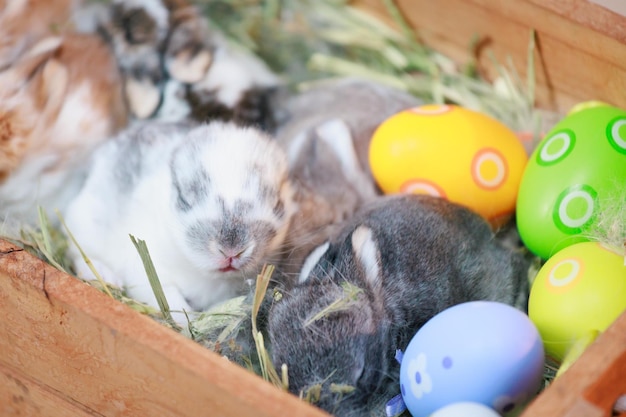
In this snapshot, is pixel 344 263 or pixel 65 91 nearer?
pixel 344 263

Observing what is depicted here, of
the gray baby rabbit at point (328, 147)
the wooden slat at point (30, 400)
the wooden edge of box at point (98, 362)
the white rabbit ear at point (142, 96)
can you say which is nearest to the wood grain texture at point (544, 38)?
the gray baby rabbit at point (328, 147)

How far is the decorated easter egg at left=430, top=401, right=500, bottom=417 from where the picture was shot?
1451mm

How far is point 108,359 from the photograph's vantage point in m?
1.65

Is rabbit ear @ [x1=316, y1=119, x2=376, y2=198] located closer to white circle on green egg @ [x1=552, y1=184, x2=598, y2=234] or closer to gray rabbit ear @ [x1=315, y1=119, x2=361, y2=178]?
gray rabbit ear @ [x1=315, y1=119, x2=361, y2=178]

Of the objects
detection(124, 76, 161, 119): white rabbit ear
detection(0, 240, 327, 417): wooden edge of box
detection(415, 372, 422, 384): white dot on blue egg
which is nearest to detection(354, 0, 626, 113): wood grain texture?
detection(124, 76, 161, 119): white rabbit ear

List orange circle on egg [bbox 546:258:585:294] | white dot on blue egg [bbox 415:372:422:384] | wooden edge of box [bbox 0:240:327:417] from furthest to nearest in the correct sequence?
orange circle on egg [bbox 546:258:585:294]
white dot on blue egg [bbox 415:372:422:384]
wooden edge of box [bbox 0:240:327:417]

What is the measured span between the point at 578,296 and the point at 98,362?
3.42ft

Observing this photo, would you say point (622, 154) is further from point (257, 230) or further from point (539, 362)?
point (257, 230)

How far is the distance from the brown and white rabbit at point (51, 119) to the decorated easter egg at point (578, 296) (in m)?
1.38

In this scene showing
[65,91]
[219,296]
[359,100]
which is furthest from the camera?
[359,100]

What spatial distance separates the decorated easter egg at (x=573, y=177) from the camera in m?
1.92

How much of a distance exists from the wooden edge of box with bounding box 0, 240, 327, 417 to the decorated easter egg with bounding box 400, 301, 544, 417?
12.3 inches

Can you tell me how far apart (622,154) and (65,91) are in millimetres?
1584

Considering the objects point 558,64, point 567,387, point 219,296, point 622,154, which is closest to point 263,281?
point 219,296
